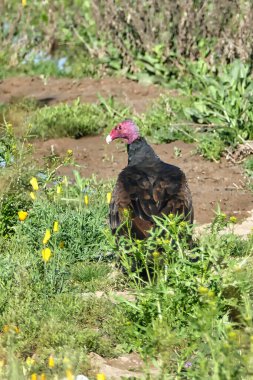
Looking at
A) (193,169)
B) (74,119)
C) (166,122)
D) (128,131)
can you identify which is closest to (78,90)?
(74,119)

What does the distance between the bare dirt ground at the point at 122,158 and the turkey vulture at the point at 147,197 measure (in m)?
1.06

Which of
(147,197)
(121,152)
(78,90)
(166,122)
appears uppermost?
(147,197)

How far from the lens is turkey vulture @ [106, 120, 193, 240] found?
666 cm

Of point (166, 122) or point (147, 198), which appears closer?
point (147, 198)

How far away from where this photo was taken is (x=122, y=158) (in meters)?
10.5

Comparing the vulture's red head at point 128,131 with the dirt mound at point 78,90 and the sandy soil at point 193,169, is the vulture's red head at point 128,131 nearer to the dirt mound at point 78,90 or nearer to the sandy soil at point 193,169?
the sandy soil at point 193,169

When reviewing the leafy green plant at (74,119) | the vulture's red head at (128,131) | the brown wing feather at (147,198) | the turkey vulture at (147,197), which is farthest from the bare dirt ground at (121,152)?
the brown wing feather at (147,198)

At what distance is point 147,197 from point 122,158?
3.63 m

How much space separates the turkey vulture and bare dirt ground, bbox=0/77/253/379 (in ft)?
3.49

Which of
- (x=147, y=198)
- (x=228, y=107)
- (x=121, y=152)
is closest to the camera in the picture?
(x=147, y=198)

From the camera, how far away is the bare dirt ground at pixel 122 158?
27.8 ft

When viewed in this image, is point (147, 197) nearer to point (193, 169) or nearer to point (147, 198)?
point (147, 198)

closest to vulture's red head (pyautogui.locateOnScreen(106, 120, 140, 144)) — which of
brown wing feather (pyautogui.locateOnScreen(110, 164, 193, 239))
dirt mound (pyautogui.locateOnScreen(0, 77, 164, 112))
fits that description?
brown wing feather (pyautogui.locateOnScreen(110, 164, 193, 239))

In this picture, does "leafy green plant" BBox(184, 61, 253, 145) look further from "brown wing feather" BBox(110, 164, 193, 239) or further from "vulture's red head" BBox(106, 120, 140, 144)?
"brown wing feather" BBox(110, 164, 193, 239)
